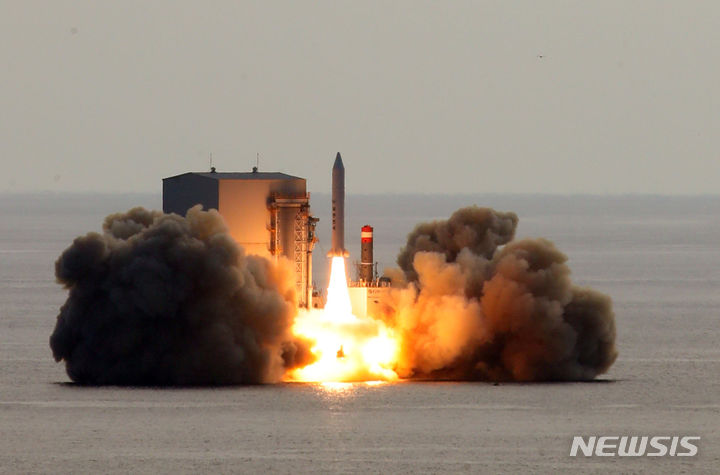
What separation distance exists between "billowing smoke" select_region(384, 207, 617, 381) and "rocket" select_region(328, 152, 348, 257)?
4.23m

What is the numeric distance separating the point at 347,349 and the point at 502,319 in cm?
709

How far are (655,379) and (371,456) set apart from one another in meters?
25.9

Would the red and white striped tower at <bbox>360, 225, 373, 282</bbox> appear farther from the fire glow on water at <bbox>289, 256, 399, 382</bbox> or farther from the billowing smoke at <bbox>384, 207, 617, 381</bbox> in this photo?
the fire glow on water at <bbox>289, 256, 399, 382</bbox>

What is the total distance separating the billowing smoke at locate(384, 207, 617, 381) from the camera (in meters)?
92.7

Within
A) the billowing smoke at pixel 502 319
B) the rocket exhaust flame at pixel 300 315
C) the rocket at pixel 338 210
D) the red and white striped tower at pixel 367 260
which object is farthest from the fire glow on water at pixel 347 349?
the rocket at pixel 338 210

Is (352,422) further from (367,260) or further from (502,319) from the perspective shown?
(367,260)

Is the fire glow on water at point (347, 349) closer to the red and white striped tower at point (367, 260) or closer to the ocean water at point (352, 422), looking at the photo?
the ocean water at point (352, 422)

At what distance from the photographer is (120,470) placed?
73.0 meters

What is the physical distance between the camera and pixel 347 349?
94250 mm

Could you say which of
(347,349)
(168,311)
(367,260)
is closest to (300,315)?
(347,349)

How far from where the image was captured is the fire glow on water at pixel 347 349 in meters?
94.1

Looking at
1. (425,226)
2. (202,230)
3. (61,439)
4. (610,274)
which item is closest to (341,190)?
(425,226)

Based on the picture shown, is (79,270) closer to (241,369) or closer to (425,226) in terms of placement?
(241,369)

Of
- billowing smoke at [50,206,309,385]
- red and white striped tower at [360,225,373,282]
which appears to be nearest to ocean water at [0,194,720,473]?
billowing smoke at [50,206,309,385]
